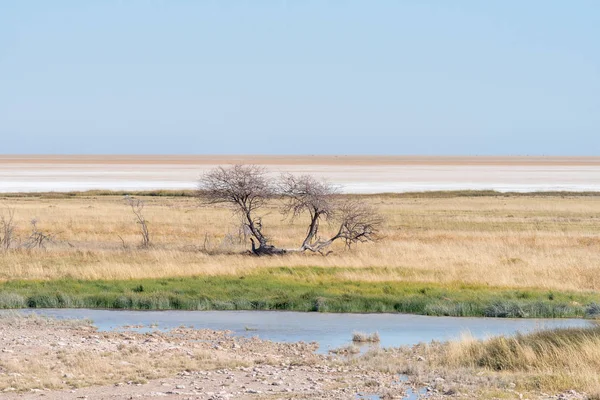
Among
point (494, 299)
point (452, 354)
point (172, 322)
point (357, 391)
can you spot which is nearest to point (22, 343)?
point (172, 322)

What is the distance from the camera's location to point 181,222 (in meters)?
43.0

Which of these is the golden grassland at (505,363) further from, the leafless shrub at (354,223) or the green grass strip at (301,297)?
the leafless shrub at (354,223)

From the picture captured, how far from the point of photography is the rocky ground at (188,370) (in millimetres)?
11578

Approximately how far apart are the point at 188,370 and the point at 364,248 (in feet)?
58.4

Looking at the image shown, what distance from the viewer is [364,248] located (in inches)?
1193

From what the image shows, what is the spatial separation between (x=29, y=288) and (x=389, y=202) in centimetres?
4110

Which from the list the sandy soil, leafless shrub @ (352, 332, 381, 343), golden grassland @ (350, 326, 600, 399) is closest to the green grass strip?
leafless shrub @ (352, 332, 381, 343)

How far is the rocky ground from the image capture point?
11.6 m

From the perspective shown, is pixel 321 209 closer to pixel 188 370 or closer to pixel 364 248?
pixel 364 248

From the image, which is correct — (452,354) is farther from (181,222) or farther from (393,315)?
(181,222)

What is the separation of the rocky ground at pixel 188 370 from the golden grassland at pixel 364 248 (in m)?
8.84

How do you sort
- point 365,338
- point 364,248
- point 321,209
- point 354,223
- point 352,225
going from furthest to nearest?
point 352,225 → point 364,248 → point 354,223 → point 321,209 → point 365,338

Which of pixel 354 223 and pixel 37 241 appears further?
pixel 37 241

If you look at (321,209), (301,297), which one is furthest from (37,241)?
(301,297)
